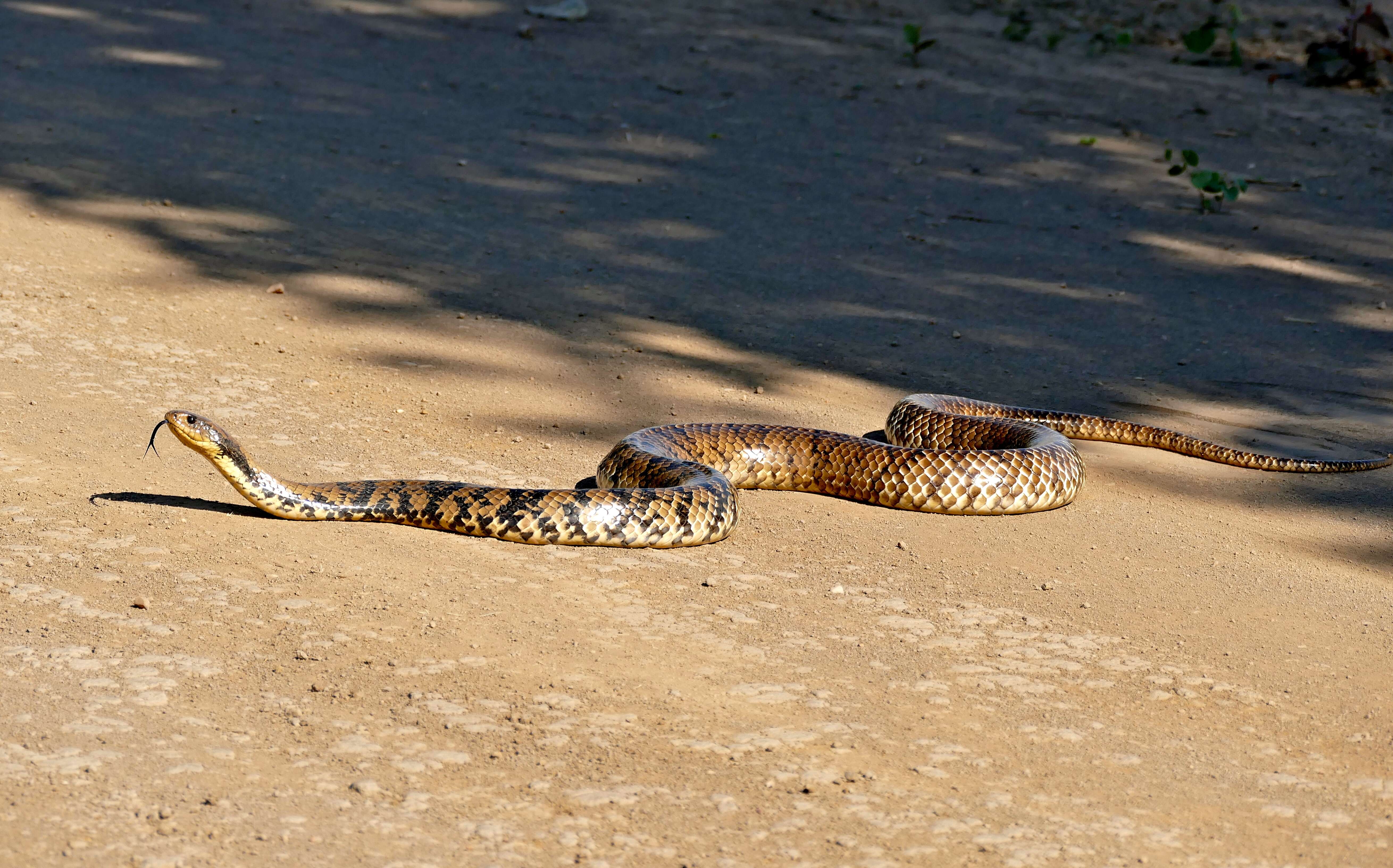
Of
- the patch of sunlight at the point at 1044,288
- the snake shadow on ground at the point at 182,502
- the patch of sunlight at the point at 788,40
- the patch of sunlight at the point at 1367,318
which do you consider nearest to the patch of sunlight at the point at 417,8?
the patch of sunlight at the point at 788,40

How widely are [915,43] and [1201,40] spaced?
130 inches

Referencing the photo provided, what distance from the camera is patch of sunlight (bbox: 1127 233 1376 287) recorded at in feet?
40.0

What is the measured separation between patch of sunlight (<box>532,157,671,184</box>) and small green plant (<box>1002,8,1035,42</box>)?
241 inches

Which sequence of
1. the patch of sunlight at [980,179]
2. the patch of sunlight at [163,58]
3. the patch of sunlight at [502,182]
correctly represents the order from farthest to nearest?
the patch of sunlight at [163,58]
the patch of sunlight at [980,179]
the patch of sunlight at [502,182]

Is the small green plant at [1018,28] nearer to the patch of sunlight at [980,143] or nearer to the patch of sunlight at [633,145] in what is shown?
the patch of sunlight at [980,143]

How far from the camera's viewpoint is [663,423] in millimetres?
8266

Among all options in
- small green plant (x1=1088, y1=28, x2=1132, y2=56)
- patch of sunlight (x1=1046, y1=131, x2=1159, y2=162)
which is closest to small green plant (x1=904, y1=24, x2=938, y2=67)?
small green plant (x1=1088, y1=28, x2=1132, y2=56)

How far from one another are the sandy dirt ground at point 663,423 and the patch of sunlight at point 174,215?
0.05m

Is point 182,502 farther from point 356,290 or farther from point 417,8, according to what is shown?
point 417,8

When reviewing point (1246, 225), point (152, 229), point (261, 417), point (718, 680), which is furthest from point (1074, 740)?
point (1246, 225)

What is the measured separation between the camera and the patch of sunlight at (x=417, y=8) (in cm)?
1747

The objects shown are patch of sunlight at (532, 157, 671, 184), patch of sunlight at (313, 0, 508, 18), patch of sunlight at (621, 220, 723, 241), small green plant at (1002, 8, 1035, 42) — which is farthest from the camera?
small green plant at (1002, 8, 1035, 42)

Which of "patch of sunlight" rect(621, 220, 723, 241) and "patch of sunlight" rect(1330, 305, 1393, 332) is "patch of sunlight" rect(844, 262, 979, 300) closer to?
"patch of sunlight" rect(621, 220, 723, 241)

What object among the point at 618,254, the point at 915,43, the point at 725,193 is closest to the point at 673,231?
the point at 618,254
